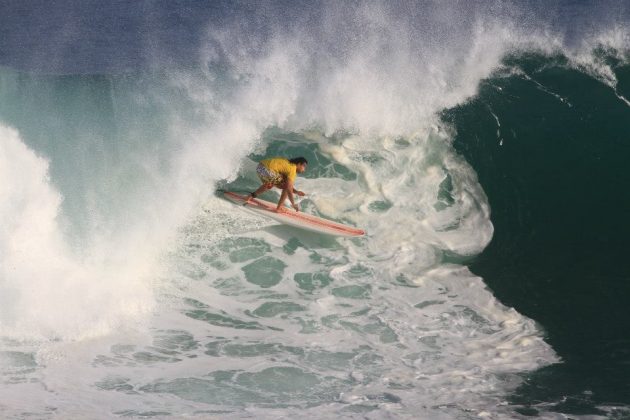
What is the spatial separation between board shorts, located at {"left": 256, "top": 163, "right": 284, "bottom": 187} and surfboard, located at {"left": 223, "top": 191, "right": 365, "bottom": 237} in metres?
0.35

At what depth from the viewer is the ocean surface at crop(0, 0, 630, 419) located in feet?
25.4

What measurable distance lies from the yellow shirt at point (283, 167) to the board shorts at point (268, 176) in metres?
0.04

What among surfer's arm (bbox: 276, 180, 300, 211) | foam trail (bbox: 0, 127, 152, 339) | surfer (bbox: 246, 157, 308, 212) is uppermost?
surfer (bbox: 246, 157, 308, 212)

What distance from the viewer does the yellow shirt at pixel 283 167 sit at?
28.3 ft

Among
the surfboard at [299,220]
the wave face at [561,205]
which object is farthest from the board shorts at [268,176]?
the wave face at [561,205]

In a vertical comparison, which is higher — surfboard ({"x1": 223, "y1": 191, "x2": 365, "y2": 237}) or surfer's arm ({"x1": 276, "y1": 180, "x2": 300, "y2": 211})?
surfer's arm ({"x1": 276, "y1": 180, "x2": 300, "y2": 211})

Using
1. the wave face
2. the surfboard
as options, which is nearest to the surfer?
the surfboard

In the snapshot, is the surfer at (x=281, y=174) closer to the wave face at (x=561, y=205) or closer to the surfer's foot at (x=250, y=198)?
the surfer's foot at (x=250, y=198)

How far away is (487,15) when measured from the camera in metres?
10.9

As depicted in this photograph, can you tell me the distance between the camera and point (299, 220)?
896 centimetres

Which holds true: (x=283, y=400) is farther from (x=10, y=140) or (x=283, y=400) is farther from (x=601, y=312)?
(x=10, y=140)

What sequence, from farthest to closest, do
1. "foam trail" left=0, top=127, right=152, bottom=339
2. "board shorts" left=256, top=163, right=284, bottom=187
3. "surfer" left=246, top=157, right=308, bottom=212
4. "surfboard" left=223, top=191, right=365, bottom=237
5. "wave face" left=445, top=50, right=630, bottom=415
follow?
1. "surfboard" left=223, top=191, right=365, bottom=237
2. "board shorts" left=256, top=163, right=284, bottom=187
3. "surfer" left=246, top=157, right=308, bottom=212
4. "wave face" left=445, top=50, right=630, bottom=415
5. "foam trail" left=0, top=127, right=152, bottom=339

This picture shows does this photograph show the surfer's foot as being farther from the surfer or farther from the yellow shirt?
the yellow shirt

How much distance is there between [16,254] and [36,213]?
592 mm
